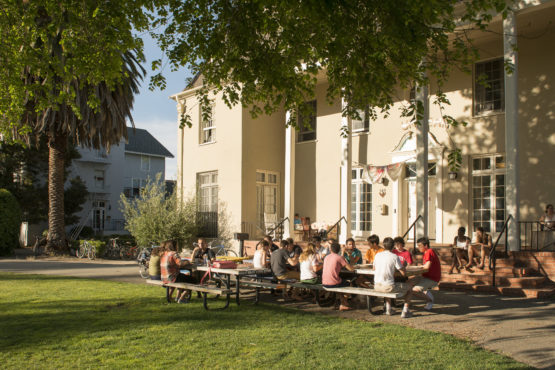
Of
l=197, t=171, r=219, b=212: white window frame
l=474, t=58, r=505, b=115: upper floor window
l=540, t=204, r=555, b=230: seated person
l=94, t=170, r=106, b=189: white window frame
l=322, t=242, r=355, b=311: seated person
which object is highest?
l=474, t=58, r=505, b=115: upper floor window

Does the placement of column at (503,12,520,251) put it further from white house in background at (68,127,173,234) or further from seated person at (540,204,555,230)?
white house in background at (68,127,173,234)

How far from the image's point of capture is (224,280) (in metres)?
11.2

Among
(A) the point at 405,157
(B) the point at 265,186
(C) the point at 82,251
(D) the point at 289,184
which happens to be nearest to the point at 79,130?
(C) the point at 82,251

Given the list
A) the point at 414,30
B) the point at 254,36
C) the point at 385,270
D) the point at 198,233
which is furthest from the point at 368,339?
the point at 198,233

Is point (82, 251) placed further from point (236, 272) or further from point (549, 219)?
point (549, 219)

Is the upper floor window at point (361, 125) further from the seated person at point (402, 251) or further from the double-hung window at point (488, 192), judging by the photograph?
the seated person at point (402, 251)

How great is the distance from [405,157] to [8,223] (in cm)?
1988

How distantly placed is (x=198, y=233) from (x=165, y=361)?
52.9ft

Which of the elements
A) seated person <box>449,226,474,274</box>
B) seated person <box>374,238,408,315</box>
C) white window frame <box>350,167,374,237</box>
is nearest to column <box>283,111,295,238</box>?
white window frame <box>350,167,374,237</box>

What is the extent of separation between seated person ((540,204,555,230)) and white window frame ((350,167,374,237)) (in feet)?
20.6

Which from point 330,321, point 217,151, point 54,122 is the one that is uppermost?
point 54,122

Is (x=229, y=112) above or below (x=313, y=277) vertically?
above

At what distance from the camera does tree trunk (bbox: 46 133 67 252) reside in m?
23.8

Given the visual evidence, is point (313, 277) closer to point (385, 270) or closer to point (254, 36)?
point (385, 270)
